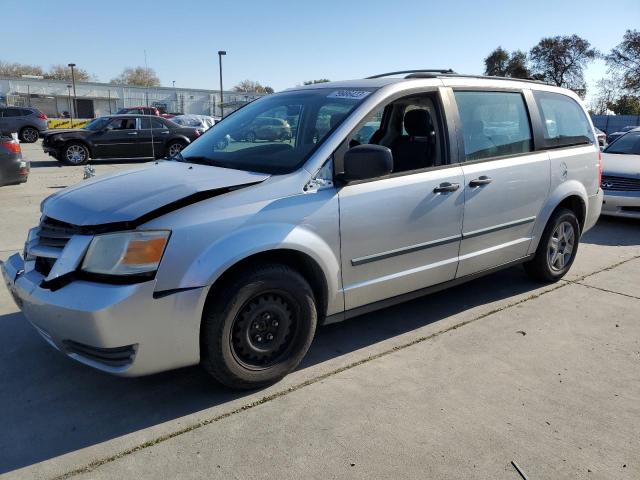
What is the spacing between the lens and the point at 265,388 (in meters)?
3.18

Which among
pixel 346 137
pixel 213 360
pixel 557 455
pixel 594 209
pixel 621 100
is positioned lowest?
pixel 557 455

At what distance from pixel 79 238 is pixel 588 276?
4916 millimetres

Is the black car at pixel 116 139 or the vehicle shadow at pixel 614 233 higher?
the black car at pixel 116 139

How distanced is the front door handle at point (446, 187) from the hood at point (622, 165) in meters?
5.77

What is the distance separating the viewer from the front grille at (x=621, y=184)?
8.10 m

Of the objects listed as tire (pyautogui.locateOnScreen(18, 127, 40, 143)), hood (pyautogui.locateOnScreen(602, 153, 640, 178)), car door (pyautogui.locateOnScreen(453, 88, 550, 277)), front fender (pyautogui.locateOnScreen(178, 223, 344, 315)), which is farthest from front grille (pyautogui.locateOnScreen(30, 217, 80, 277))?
tire (pyautogui.locateOnScreen(18, 127, 40, 143))

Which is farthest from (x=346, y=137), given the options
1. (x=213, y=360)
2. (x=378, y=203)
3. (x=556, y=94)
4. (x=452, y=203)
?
(x=556, y=94)

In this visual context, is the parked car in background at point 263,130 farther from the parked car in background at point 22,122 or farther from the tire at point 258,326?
the parked car in background at point 22,122

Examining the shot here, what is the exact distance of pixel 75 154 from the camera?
15.8 meters

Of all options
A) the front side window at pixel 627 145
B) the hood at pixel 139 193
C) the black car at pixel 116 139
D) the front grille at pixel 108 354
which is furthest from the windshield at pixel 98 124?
the front grille at pixel 108 354

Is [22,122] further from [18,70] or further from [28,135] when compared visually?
[18,70]

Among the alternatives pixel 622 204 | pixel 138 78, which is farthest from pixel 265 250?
pixel 138 78

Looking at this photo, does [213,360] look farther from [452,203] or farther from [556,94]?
[556,94]

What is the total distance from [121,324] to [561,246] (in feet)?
13.7
